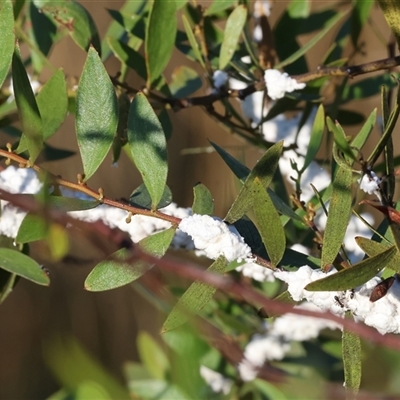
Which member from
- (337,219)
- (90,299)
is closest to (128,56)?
(337,219)

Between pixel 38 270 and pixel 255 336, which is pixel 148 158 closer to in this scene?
pixel 38 270

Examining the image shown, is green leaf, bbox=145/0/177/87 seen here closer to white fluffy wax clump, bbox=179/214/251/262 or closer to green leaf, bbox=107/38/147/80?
green leaf, bbox=107/38/147/80

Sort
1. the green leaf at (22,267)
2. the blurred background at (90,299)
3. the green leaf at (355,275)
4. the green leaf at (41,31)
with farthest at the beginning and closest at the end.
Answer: the blurred background at (90,299) < the green leaf at (41,31) < the green leaf at (22,267) < the green leaf at (355,275)

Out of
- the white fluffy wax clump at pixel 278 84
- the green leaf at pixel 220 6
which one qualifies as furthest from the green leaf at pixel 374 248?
the green leaf at pixel 220 6

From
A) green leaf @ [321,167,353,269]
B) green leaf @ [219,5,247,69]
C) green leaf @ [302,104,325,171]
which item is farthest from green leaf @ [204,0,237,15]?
green leaf @ [321,167,353,269]

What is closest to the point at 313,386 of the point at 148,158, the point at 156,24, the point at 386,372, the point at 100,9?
the point at 386,372

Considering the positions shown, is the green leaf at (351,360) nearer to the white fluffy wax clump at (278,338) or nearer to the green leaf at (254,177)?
the green leaf at (254,177)
